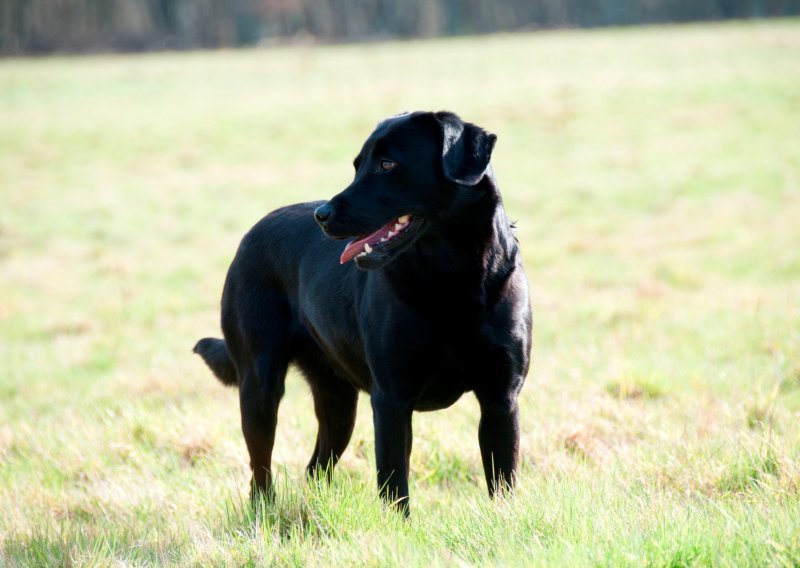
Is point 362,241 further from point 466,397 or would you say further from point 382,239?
point 466,397

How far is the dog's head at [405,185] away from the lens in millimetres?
3322

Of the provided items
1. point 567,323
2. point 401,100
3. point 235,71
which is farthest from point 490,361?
point 235,71

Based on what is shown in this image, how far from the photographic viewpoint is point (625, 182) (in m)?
14.3

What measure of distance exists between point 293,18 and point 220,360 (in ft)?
196

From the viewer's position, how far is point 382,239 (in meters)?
3.39

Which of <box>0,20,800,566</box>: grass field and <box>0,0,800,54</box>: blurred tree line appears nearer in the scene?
<box>0,20,800,566</box>: grass field

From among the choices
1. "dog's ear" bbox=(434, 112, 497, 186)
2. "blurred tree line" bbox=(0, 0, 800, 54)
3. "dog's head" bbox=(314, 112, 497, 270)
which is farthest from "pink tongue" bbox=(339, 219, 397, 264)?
"blurred tree line" bbox=(0, 0, 800, 54)

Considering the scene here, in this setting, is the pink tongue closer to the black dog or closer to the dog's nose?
the black dog

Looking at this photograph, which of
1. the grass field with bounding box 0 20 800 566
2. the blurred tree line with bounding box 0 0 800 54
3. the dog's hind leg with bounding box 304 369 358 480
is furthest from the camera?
the blurred tree line with bounding box 0 0 800 54

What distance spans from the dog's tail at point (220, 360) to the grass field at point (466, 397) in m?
0.38

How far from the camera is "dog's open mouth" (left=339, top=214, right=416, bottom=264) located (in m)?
3.33

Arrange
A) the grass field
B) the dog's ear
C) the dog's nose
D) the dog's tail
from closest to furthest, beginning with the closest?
the grass field → the dog's ear → the dog's nose → the dog's tail

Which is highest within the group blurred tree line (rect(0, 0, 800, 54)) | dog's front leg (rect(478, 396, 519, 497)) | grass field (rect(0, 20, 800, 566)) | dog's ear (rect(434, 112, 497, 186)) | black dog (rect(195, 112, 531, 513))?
blurred tree line (rect(0, 0, 800, 54))

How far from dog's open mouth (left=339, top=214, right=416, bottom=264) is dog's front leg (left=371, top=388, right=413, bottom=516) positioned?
506mm
